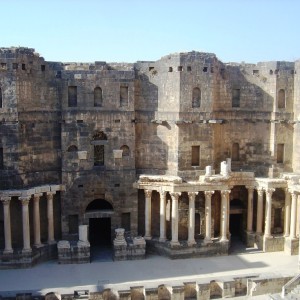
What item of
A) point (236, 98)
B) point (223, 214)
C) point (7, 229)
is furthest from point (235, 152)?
point (7, 229)

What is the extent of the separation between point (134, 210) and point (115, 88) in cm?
805

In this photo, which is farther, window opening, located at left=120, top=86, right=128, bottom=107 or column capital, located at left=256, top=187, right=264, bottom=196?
column capital, located at left=256, top=187, right=264, bottom=196

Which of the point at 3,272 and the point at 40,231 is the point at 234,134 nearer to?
the point at 40,231

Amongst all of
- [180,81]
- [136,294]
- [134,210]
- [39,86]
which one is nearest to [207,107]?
[180,81]

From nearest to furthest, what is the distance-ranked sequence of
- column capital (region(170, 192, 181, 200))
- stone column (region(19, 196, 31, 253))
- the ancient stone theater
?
stone column (region(19, 196, 31, 253)) < the ancient stone theater < column capital (region(170, 192, 181, 200))

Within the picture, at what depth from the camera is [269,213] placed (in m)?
29.0

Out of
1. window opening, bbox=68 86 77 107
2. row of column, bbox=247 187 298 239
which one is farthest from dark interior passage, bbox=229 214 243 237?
window opening, bbox=68 86 77 107

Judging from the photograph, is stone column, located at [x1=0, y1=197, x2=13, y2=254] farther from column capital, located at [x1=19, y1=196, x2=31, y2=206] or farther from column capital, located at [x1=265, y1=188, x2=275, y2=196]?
column capital, located at [x1=265, y1=188, x2=275, y2=196]

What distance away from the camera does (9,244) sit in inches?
1033

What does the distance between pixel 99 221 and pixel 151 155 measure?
6582mm

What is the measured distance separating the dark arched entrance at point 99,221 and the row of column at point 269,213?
30.8ft

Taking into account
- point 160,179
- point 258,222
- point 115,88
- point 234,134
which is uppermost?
point 115,88

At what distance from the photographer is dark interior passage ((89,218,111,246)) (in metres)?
31.2

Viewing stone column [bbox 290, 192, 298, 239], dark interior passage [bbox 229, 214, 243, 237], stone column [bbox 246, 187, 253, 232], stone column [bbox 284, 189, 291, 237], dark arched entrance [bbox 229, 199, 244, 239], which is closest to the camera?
stone column [bbox 290, 192, 298, 239]
